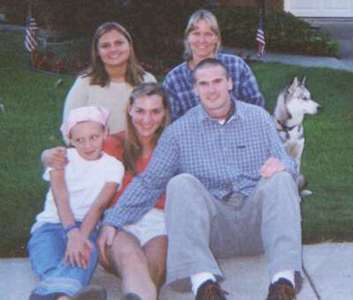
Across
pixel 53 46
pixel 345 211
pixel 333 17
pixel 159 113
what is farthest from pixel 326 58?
pixel 159 113

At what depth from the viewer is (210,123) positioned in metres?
4.49

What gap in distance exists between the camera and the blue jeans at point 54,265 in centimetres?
398

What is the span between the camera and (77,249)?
13.7 feet

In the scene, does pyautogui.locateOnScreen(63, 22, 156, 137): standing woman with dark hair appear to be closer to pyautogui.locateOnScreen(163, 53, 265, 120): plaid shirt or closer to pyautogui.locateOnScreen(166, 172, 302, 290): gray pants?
pyautogui.locateOnScreen(163, 53, 265, 120): plaid shirt

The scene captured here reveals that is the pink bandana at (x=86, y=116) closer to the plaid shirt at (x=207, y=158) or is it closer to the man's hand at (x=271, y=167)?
the plaid shirt at (x=207, y=158)

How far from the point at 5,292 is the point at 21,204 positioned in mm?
1819

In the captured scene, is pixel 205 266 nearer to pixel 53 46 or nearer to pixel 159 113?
pixel 159 113

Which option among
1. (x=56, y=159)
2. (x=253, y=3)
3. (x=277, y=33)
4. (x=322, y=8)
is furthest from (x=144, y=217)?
(x=322, y=8)

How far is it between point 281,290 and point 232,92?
1633 mm

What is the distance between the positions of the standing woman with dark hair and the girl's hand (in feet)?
3.56

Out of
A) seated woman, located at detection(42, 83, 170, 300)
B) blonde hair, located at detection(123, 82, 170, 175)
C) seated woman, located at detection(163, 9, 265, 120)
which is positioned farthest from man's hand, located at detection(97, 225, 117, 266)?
seated woman, located at detection(163, 9, 265, 120)

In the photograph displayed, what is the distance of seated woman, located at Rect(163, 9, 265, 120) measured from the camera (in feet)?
17.3

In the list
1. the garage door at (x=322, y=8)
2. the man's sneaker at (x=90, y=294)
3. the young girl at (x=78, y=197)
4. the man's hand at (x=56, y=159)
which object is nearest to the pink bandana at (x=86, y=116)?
the young girl at (x=78, y=197)

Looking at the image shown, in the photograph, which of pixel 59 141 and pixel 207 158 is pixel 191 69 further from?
pixel 59 141
